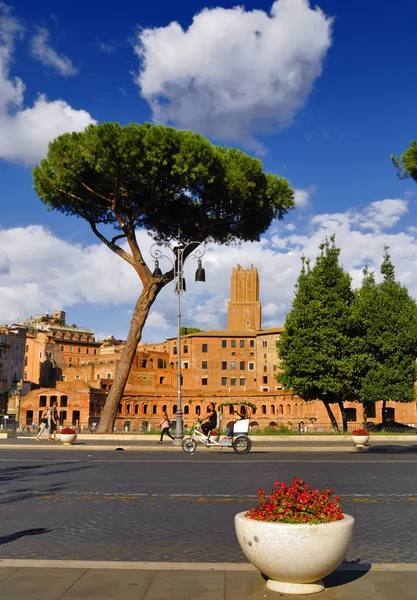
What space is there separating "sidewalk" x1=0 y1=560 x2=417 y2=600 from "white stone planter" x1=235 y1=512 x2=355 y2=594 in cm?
15

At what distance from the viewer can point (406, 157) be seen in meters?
20.5

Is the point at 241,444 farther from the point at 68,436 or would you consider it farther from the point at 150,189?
the point at 150,189

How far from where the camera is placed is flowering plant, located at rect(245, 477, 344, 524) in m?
4.74

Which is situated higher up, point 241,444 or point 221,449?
point 241,444

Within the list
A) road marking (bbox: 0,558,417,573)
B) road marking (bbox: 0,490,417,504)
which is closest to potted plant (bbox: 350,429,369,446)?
road marking (bbox: 0,490,417,504)

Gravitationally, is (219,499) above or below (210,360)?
below

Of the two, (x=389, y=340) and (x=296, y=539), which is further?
(x=389, y=340)

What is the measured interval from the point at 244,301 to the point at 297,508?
106 metres

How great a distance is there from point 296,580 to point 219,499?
17.1 ft

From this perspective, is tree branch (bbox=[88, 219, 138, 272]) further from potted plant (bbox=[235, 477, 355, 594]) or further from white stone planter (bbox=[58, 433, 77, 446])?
potted plant (bbox=[235, 477, 355, 594])

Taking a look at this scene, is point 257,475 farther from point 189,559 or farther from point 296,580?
point 296,580

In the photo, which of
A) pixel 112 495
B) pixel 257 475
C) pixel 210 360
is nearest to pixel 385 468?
pixel 257 475

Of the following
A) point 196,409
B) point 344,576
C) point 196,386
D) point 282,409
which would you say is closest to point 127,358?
point 344,576

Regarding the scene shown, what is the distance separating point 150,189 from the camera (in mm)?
32094
